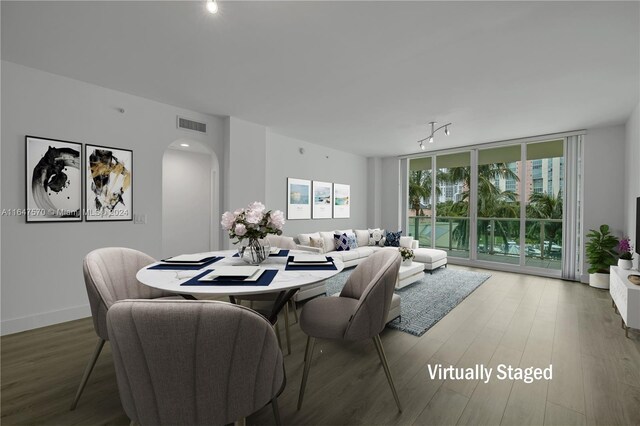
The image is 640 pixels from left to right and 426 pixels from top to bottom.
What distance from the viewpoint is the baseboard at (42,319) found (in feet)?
8.87

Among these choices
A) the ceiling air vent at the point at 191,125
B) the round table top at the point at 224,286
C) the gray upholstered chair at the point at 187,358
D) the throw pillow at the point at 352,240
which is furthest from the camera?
the throw pillow at the point at 352,240

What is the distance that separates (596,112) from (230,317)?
5.28m

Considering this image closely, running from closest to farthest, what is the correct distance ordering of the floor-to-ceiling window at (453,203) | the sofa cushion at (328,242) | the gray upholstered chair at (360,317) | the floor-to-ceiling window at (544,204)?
the gray upholstered chair at (360,317)
the floor-to-ceiling window at (544,204)
the sofa cushion at (328,242)
the floor-to-ceiling window at (453,203)

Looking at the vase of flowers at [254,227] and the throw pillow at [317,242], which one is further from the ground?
the vase of flowers at [254,227]

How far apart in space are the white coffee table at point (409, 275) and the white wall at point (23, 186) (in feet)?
10.7

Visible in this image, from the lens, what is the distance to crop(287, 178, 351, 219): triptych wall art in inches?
222

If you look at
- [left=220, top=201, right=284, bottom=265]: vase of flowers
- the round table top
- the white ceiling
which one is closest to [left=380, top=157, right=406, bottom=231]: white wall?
the white ceiling

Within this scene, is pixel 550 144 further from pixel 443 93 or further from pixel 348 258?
pixel 348 258

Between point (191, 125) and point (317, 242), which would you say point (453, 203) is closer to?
point (317, 242)

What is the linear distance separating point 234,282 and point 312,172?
4.75 metres

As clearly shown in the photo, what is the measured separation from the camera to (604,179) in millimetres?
4551

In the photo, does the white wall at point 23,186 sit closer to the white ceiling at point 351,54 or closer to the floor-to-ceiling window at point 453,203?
the white ceiling at point 351,54

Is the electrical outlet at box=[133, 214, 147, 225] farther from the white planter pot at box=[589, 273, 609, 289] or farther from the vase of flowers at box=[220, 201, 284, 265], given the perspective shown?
the white planter pot at box=[589, 273, 609, 289]

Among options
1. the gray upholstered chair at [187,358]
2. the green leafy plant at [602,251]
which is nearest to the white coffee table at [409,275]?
the green leafy plant at [602,251]
